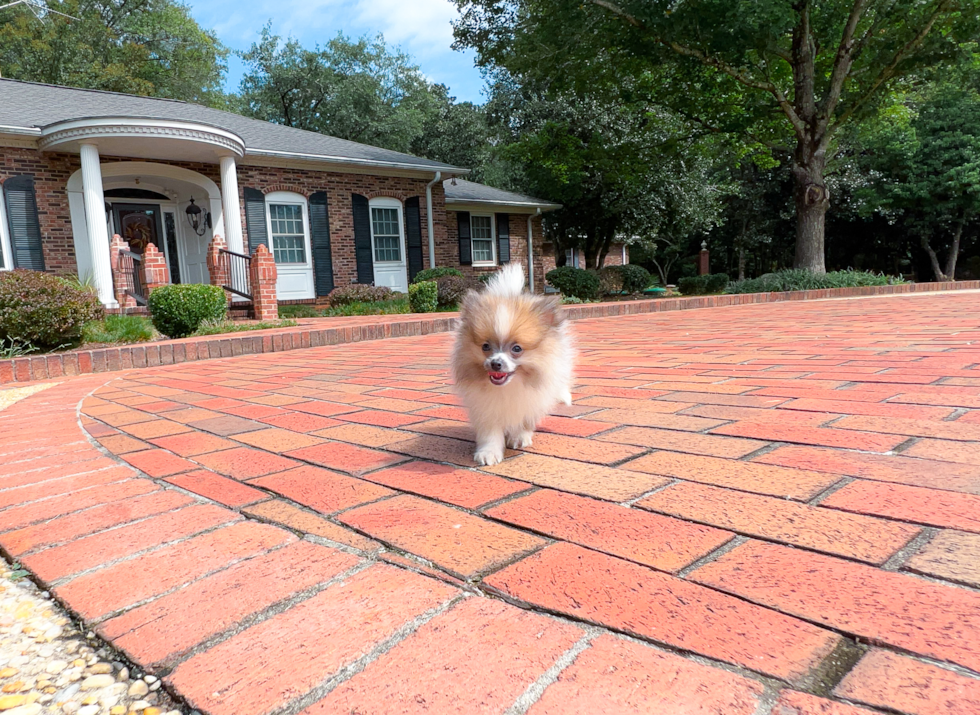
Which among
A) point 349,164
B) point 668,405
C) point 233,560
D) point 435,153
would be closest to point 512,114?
point 435,153

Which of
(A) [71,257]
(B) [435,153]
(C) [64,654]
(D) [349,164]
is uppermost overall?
(B) [435,153]

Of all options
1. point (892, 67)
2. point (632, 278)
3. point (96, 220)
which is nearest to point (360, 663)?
point (96, 220)

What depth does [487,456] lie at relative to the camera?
2.23 metres

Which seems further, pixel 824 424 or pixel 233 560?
pixel 824 424

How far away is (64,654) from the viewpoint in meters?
1.20

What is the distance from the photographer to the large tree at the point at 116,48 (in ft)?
80.8

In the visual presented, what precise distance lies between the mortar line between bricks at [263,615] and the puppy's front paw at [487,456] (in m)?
0.81

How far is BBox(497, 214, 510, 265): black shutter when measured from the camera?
76.1 ft

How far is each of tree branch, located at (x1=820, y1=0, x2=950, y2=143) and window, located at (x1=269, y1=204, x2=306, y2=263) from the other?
14328 millimetres

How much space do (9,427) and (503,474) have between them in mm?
3069

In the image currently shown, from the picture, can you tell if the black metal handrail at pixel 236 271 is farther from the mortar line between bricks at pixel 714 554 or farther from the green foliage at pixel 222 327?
the mortar line between bricks at pixel 714 554

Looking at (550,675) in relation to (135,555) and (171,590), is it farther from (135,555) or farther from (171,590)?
(135,555)

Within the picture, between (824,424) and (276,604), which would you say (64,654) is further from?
(824,424)

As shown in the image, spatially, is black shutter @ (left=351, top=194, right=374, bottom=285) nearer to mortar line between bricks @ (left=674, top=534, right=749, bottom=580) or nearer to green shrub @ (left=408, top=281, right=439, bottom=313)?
green shrub @ (left=408, top=281, right=439, bottom=313)
